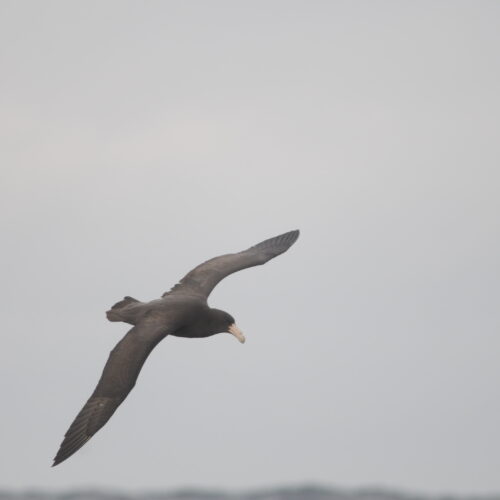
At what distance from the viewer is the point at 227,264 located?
1533 inches

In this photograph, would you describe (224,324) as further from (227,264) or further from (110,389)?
(110,389)

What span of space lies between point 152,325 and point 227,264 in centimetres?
616

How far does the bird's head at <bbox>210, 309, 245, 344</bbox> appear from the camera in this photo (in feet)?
116

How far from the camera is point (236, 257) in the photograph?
131 ft

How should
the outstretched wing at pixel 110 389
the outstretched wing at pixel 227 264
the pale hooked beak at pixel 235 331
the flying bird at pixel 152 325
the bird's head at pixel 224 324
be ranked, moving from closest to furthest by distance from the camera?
the outstretched wing at pixel 110 389, the flying bird at pixel 152 325, the bird's head at pixel 224 324, the pale hooked beak at pixel 235 331, the outstretched wing at pixel 227 264

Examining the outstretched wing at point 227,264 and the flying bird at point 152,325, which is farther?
the outstretched wing at point 227,264

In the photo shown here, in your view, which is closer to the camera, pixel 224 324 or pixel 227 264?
pixel 224 324

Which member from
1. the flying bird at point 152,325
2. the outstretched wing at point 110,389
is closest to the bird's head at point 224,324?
the flying bird at point 152,325

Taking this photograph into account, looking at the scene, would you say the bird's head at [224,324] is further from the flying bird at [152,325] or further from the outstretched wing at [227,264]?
the outstretched wing at [227,264]

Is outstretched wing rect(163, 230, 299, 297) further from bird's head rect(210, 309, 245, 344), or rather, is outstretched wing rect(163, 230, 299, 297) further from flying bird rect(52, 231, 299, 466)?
bird's head rect(210, 309, 245, 344)

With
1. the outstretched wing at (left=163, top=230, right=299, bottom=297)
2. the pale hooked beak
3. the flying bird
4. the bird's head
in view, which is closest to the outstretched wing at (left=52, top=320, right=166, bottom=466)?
the flying bird

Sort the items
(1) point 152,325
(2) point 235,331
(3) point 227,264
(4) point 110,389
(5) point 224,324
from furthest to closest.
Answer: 1. (3) point 227,264
2. (2) point 235,331
3. (5) point 224,324
4. (1) point 152,325
5. (4) point 110,389

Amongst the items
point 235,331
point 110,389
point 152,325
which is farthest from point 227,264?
point 110,389

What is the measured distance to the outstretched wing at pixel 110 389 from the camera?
101 ft
